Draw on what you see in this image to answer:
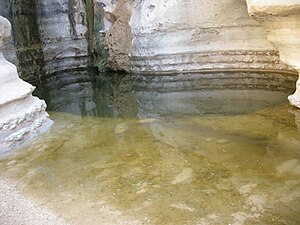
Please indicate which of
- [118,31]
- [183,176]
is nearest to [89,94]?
[118,31]

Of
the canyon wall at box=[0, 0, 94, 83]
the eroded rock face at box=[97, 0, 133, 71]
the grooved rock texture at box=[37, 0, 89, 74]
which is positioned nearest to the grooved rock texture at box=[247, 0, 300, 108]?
the eroded rock face at box=[97, 0, 133, 71]

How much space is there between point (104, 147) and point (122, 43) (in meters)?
5.74

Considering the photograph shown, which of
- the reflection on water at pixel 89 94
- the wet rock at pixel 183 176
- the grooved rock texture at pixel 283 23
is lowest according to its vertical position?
the wet rock at pixel 183 176

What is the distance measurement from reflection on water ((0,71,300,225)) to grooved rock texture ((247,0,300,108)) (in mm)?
658

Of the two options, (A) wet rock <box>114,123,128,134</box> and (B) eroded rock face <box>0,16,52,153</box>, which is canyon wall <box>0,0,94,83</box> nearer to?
(B) eroded rock face <box>0,16,52,153</box>

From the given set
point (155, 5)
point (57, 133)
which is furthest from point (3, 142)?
point (155, 5)

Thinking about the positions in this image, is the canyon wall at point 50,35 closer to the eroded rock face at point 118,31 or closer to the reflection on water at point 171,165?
the eroded rock face at point 118,31

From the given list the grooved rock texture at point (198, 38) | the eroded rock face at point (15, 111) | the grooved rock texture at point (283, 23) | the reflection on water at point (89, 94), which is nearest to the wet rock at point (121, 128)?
the reflection on water at point (89, 94)

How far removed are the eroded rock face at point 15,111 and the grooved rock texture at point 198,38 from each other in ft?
12.9

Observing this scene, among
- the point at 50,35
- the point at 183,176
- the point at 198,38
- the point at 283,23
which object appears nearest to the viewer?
the point at 183,176

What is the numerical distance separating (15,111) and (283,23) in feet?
11.5

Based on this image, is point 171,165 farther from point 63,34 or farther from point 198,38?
point 63,34

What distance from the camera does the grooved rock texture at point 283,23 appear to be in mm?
4105

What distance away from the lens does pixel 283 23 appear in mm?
4520
